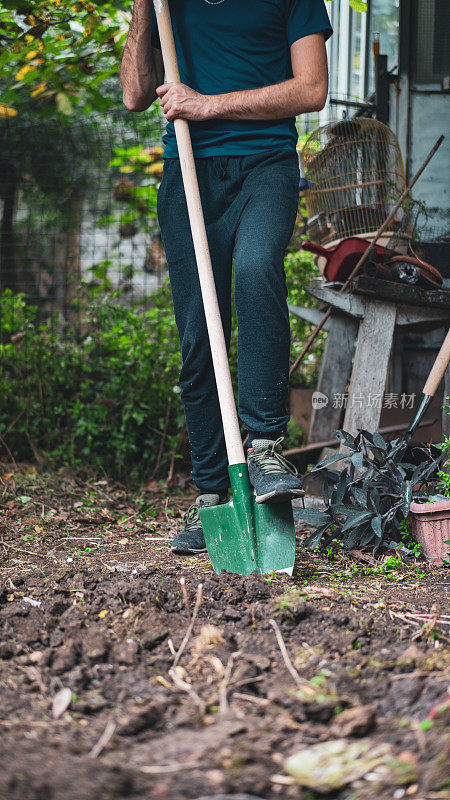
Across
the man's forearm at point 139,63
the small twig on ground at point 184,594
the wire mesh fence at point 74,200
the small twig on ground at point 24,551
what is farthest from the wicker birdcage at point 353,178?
the small twig on ground at point 184,594

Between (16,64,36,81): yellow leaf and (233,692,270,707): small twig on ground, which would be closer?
(233,692,270,707): small twig on ground

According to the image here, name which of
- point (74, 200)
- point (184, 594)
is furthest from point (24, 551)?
point (74, 200)

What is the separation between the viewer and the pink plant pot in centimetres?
211

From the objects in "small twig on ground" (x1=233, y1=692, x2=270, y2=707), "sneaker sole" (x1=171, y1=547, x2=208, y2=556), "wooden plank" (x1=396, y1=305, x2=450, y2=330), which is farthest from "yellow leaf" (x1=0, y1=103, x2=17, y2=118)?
"small twig on ground" (x1=233, y1=692, x2=270, y2=707)

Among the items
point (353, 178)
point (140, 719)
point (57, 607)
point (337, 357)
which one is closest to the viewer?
point (140, 719)

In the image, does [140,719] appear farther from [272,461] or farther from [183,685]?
[272,461]

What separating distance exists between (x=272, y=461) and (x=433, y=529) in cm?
60

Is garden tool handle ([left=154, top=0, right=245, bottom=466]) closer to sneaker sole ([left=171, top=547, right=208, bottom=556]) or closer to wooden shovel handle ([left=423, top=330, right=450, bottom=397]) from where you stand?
sneaker sole ([left=171, top=547, right=208, bottom=556])

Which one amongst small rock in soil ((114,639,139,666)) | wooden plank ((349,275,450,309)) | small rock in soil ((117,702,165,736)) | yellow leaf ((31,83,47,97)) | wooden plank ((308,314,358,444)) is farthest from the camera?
yellow leaf ((31,83,47,97))

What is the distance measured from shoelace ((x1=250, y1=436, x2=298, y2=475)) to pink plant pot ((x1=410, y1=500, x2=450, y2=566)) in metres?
0.46

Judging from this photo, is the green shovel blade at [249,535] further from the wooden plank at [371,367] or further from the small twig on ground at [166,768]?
the wooden plank at [371,367]

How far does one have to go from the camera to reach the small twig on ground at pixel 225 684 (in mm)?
1162

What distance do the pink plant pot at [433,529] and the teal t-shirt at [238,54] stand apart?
4.01ft

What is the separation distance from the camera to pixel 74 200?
483 centimetres
